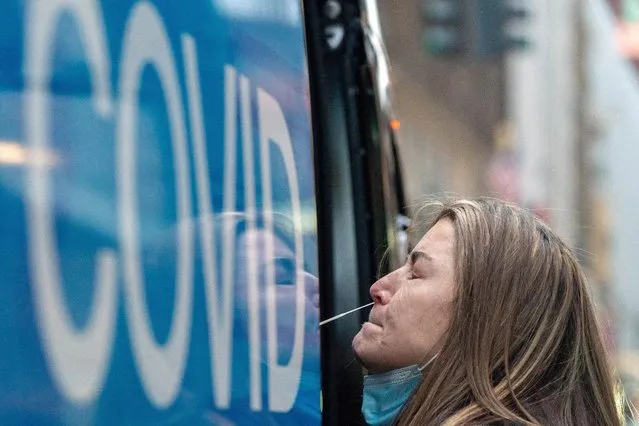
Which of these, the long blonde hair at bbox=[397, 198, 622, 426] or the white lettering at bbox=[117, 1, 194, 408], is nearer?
the white lettering at bbox=[117, 1, 194, 408]

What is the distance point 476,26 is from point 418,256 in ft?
33.6

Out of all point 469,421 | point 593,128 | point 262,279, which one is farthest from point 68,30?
point 593,128

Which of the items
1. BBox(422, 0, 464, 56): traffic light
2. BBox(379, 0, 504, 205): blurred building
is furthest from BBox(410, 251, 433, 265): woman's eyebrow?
BBox(379, 0, 504, 205): blurred building

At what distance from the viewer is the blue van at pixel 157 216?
45.1 inches

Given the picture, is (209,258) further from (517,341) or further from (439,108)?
(439,108)

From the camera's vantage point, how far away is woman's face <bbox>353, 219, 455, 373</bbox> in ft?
6.27

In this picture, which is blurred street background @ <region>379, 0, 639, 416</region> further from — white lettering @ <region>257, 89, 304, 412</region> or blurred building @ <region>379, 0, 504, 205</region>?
white lettering @ <region>257, 89, 304, 412</region>

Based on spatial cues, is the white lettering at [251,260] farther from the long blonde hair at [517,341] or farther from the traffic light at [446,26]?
the traffic light at [446,26]

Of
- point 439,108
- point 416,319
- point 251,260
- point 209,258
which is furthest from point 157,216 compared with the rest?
point 439,108

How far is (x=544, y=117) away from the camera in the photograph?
32781mm

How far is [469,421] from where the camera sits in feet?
5.79

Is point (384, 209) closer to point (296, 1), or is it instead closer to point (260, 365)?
point (296, 1)

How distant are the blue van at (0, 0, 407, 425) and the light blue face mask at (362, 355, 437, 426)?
0.12m

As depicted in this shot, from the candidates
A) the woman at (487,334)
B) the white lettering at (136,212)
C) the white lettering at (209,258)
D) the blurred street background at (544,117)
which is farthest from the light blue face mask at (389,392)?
the blurred street background at (544,117)
